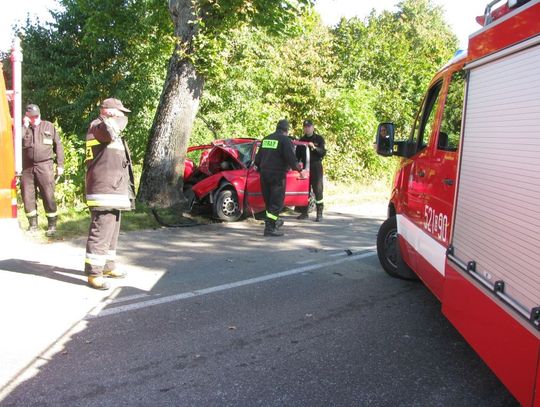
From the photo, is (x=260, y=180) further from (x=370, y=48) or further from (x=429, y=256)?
(x=370, y=48)

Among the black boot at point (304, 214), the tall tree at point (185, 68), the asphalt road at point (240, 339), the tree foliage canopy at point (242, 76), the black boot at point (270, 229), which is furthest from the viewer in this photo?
the tree foliage canopy at point (242, 76)

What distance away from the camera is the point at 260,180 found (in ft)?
30.5

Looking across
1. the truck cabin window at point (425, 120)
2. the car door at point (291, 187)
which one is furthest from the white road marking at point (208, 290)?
the car door at point (291, 187)

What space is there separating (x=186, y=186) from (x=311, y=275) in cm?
544

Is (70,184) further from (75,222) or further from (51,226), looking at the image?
(51,226)

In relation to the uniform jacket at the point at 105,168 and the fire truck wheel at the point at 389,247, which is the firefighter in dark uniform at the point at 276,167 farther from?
the uniform jacket at the point at 105,168

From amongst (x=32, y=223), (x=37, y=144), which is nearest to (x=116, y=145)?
(x=37, y=144)

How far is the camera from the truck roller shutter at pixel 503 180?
→ 2527 mm

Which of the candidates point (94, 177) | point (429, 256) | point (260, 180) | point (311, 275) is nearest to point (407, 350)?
point (429, 256)

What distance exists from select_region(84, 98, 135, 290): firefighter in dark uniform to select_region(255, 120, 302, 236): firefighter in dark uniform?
11.6 feet

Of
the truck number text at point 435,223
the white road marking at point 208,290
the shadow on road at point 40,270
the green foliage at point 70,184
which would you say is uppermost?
the truck number text at point 435,223

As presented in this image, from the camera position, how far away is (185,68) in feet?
32.7

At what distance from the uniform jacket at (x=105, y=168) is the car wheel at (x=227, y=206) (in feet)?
13.7

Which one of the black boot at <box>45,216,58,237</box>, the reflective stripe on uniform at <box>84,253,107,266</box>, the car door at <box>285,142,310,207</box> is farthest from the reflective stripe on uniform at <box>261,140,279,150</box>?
the reflective stripe on uniform at <box>84,253,107,266</box>
